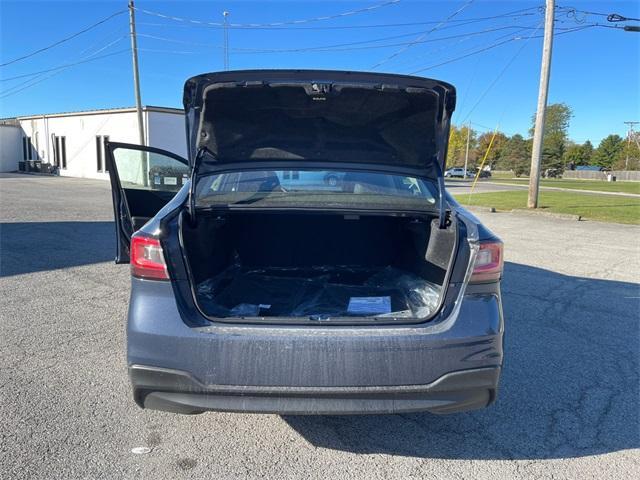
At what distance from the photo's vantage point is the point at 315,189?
325 cm

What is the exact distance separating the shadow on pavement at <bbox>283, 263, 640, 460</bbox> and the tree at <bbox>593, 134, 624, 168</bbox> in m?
104

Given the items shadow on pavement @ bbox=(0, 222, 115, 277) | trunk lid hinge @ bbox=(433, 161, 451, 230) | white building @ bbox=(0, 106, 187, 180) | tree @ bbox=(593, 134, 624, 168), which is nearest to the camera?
trunk lid hinge @ bbox=(433, 161, 451, 230)

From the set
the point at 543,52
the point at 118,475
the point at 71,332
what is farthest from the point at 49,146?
the point at 118,475

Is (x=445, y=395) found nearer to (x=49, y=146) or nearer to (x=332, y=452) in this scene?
(x=332, y=452)

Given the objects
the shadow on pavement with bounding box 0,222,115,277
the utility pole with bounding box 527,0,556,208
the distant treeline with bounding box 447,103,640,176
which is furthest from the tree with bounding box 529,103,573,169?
the shadow on pavement with bounding box 0,222,115,277

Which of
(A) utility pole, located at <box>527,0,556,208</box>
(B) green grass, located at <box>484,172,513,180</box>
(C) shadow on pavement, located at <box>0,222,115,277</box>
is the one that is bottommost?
(B) green grass, located at <box>484,172,513,180</box>

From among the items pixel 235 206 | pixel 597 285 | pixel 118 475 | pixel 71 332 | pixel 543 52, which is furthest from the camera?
pixel 543 52

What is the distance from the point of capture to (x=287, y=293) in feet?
11.3

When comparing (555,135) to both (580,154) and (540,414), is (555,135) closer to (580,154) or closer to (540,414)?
(580,154)

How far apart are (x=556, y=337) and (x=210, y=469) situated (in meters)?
3.24

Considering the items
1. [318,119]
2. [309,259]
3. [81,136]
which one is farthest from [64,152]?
[318,119]

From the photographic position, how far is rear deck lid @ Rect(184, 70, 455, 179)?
8.43 ft

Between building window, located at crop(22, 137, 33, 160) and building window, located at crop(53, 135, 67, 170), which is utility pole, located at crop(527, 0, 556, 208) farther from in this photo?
building window, located at crop(22, 137, 33, 160)

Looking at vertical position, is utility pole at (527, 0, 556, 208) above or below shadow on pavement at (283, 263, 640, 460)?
above
